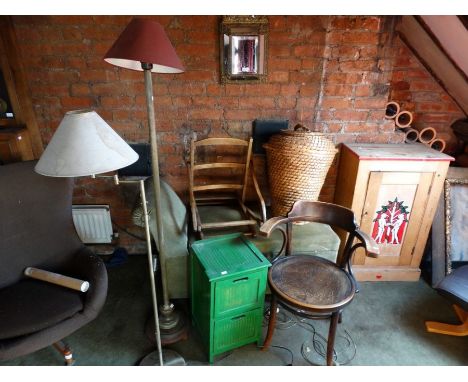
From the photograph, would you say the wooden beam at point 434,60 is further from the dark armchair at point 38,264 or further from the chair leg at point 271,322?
the dark armchair at point 38,264

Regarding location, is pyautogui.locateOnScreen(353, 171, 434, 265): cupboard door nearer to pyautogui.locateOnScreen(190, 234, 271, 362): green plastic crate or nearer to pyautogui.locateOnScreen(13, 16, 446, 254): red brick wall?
pyautogui.locateOnScreen(13, 16, 446, 254): red brick wall

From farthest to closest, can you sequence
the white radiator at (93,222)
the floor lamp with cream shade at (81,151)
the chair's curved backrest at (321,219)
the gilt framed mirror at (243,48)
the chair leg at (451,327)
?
the white radiator at (93,222)
the gilt framed mirror at (243,48)
the chair leg at (451,327)
the chair's curved backrest at (321,219)
the floor lamp with cream shade at (81,151)

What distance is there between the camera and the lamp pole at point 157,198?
1.31 meters

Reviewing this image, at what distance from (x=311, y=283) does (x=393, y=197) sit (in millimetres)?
951

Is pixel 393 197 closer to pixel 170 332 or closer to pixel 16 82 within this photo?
pixel 170 332

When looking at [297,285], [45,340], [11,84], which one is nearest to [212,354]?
[297,285]

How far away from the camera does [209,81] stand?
2125mm

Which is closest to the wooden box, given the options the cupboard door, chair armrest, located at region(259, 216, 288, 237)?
the cupboard door

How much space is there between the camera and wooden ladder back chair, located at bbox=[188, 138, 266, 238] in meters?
2.09

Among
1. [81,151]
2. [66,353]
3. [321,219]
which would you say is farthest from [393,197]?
[66,353]

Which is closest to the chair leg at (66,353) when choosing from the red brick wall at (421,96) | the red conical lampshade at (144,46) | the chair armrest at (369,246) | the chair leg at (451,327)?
the red conical lampshade at (144,46)

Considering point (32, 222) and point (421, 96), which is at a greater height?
point (421, 96)

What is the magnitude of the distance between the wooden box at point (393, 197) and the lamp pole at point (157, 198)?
130cm
